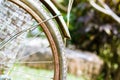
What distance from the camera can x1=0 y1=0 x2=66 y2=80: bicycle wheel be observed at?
2240mm

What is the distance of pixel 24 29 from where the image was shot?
231 centimetres

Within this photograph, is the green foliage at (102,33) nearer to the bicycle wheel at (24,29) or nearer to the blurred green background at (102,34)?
the blurred green background at (102,34)

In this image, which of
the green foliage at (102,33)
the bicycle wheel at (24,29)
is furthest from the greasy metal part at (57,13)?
the green foliage at (102,33)

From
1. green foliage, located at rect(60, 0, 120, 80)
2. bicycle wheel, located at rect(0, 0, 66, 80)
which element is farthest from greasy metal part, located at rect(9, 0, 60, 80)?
green foliage, located at rect(60, 0, 120, 80)

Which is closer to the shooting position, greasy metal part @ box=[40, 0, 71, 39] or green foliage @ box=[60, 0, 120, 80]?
greasy metal part @ box=[40, 0, 71, 39]

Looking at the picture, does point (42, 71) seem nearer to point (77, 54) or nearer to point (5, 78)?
point (77, 54)

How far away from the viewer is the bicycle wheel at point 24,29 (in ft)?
7.35

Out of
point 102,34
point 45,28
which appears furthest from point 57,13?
point 102,34

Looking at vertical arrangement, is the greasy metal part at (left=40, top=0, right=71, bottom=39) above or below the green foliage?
below

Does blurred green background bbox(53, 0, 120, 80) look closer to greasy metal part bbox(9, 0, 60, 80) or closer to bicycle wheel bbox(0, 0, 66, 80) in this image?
bicycle wheel bbox(0, 0, 66, 80)

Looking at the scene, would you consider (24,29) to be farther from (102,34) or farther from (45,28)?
(102,34)

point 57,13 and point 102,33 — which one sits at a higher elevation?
point 102,33

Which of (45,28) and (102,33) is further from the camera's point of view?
(102,33)

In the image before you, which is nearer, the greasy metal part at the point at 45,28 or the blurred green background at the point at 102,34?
the greasy metal part at the point at 45,28
